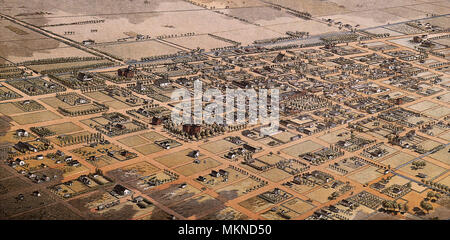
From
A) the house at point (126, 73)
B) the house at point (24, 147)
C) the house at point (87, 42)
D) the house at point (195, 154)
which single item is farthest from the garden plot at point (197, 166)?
the house at point (87, 42)

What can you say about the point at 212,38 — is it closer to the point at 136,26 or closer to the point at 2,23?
the point at 136,26

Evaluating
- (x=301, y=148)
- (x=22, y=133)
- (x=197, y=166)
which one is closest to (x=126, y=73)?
(x=22, y=133)

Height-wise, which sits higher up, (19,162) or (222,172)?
(19,162)

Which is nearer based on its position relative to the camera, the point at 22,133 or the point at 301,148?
the point at 22,133

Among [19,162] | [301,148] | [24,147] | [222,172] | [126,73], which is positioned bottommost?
[301,148]

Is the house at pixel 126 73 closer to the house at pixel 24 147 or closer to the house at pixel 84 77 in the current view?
the house at pixel 84 77

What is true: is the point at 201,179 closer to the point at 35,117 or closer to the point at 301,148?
the point at 301,148
